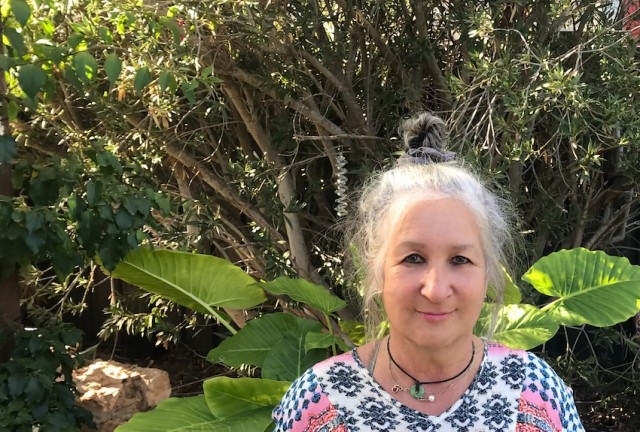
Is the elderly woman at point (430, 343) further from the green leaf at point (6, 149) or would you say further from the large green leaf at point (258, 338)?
the green leaf at point (6, 149)

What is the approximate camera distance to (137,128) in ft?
8.29

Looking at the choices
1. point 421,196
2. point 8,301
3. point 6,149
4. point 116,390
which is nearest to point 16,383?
point 8,301

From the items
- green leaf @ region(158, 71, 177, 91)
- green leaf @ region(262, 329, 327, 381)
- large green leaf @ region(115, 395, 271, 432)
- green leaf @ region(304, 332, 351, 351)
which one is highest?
green leaf @ region(158, 71, 177, 91)

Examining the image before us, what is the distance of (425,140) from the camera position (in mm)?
1256

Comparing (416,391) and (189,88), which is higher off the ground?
(189,88)

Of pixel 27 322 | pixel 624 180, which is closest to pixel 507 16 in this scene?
pixel 624 180

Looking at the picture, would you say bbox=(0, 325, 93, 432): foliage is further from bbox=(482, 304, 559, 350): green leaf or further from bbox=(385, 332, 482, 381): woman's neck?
bbox=(482, 304, 559, 350): green leaf

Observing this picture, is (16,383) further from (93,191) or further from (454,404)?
(454,404)

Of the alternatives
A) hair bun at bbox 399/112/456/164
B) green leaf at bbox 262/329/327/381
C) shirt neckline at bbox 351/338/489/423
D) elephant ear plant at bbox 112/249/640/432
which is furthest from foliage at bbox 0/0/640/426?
shirt neckline at bbox 351/338/489/423

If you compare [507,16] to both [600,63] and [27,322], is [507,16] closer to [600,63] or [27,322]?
[600,63]

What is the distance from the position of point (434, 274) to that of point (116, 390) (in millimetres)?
2003

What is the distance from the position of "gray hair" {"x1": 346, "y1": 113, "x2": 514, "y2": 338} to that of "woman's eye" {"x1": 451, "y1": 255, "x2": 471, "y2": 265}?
80mm

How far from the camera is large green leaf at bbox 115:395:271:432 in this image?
1.80m

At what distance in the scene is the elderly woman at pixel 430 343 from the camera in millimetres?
1077
